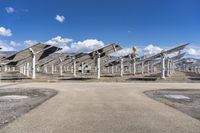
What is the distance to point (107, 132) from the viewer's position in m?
8.36

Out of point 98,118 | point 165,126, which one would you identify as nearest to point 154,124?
point 165,126

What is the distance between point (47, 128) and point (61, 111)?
3195 mm

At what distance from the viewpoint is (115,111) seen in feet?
39.8

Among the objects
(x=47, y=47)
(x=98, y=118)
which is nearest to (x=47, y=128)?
(x=98, y=118)

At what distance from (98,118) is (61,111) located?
213 centimetres

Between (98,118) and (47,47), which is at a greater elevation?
(47,47)

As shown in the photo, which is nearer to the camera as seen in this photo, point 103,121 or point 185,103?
point 103,121

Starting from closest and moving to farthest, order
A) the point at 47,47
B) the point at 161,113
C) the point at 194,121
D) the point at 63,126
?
the point at 63,126 → the point at 194,121 → the point at 161,113 → the point at 47,47

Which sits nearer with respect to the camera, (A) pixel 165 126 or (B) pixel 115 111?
(A) pixel 165 126

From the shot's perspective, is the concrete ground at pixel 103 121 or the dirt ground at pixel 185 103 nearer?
the concrete ground at pixel 103 121

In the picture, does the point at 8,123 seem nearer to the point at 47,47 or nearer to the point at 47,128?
the point at 47,128

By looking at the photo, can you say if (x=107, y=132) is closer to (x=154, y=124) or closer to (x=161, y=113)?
(x=154, y=124)

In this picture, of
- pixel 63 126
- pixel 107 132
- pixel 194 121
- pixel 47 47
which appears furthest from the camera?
pixel 47 47

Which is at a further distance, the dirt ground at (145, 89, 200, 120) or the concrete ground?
the dirt ground at (145, 89, 200, 120)
